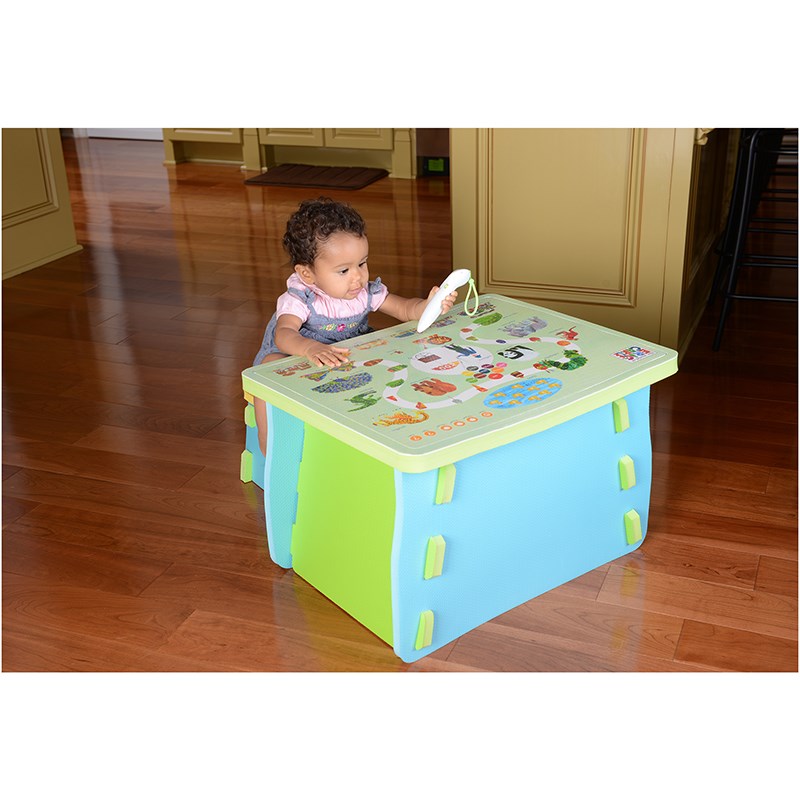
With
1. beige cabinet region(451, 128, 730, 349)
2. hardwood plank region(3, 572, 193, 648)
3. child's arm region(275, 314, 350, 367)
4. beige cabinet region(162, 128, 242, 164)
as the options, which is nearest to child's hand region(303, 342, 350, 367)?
child's arm region(275, 314, 350, 367)

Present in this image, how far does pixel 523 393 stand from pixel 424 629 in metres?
0.44

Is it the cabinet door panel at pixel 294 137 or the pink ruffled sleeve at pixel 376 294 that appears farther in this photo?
the cabinet door panel at pixel 294 137

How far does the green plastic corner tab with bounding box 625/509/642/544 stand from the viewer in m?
1.91

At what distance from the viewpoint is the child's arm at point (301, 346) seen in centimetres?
179

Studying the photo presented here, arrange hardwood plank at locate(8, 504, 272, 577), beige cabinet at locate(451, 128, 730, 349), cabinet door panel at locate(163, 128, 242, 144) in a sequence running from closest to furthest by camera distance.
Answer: hardwood plank at locate(8, 504, 272, 577), beige cabinet at locate(451, 128, 730, 349), cabinet door panel at locate(163, 128, 242, 144)

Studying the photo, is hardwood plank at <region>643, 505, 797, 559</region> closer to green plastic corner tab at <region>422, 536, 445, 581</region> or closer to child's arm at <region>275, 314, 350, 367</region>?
green plastic corner tab at <region>422, 536, 445, 581</region>

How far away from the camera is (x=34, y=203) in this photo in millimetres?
4125

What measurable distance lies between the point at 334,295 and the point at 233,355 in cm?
115

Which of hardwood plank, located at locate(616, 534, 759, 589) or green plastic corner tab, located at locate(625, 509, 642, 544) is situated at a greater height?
green plastic corner tab, located at locate(625, 509, 642, 544)

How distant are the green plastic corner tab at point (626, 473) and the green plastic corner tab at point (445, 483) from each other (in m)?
0.45

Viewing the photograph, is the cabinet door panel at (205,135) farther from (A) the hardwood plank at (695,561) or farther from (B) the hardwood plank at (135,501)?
(A) the hardwood plank at (695,561)

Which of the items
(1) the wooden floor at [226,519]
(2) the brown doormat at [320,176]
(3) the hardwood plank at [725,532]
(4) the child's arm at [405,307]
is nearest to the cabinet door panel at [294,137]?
(2) the brown doormat at [320,176]
